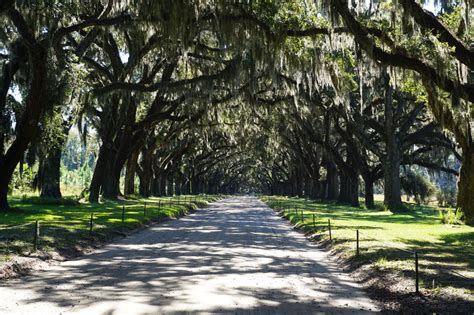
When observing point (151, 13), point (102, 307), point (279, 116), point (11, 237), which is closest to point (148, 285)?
point (102, 307)

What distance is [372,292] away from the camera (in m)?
8.33

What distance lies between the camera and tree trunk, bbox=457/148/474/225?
18625 mm

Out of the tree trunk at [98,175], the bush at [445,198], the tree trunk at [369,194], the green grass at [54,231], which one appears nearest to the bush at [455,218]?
the green grass at [54,231]

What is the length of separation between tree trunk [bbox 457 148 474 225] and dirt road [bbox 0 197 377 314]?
833 centimetres

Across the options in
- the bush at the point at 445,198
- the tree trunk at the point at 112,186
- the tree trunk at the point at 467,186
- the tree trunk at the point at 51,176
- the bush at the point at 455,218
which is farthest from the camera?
the bush at the point at 445,198

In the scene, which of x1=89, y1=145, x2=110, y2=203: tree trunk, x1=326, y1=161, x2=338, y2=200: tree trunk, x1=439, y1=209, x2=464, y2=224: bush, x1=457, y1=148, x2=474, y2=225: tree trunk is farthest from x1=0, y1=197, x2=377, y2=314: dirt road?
x1=326, y1=161, x2=338, y2=200: tree trunk

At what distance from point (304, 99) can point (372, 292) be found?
23363 mm

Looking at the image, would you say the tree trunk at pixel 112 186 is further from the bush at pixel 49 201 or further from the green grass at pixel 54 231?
the green grass at pixel 54 231

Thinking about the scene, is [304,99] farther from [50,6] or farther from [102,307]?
[102,307]

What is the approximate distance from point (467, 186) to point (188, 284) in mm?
14031

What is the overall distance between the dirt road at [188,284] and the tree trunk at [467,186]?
8.33 m

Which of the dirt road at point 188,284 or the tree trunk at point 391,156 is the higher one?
the tree trunk at point 391,156

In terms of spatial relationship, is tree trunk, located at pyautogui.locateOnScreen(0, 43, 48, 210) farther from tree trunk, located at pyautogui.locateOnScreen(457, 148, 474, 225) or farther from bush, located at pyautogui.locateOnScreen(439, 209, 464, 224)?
bush, located at pyautogui.locateOnScreen(439, 209, 464, 224)

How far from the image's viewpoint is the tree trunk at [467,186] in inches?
733
